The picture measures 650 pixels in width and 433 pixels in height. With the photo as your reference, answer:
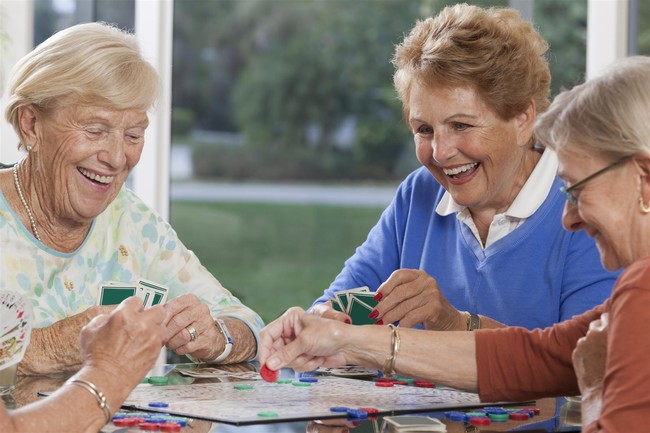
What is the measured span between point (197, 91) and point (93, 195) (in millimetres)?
8441

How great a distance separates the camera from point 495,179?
3.14m

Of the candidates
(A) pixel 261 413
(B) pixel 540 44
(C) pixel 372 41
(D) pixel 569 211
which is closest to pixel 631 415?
(D) pixel 569 211

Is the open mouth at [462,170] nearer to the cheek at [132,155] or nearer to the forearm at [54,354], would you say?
the cheek at [132,155]

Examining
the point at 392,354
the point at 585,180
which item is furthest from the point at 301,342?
the point at 585,180

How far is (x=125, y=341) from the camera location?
2090 millimetres

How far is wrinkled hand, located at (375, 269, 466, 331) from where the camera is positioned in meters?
2.95

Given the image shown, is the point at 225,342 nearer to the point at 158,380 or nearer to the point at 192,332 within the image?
the point at 192,332

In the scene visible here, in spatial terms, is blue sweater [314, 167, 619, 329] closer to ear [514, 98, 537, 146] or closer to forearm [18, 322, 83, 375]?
ear [514, 98, 537, 146]

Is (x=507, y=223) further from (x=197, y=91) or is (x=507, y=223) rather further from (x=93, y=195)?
(x=197, y=91)

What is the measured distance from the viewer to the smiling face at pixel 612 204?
1.94 m

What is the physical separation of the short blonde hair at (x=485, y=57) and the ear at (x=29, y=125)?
113 centimetres

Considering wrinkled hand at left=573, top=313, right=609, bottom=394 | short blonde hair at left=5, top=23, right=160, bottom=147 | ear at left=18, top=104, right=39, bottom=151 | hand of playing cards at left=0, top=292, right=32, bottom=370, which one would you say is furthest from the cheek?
wrinkled hand at left=573, top=313, right=609, bottom=394

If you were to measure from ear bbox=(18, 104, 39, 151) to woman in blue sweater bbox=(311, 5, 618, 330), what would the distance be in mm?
996

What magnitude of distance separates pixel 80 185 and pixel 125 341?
1.05 meters
